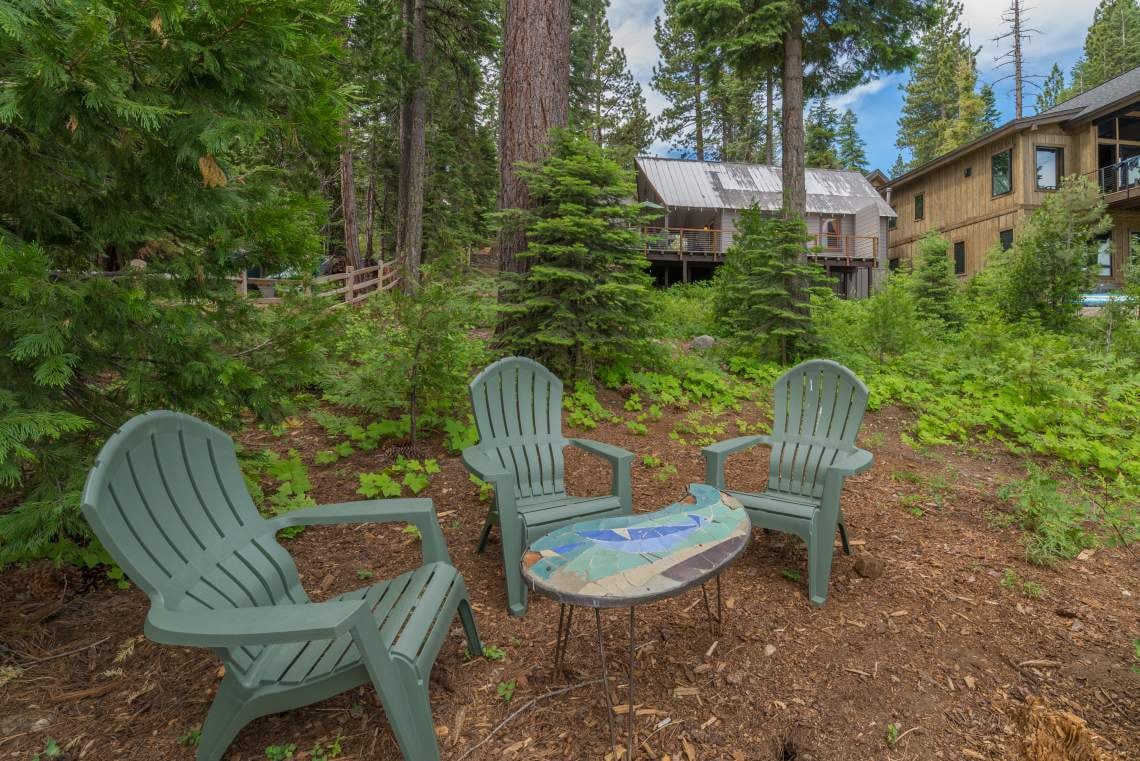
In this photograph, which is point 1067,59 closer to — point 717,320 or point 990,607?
point 717,320

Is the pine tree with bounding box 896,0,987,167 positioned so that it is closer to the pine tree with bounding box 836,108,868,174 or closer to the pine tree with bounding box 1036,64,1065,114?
the pine tree with bounding box 836,108,868,174

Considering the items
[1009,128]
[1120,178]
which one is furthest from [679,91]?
[1120,178]

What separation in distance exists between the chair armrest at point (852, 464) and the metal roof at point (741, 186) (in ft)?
54.2

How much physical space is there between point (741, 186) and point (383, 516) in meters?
19.8

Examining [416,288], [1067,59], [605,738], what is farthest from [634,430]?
[1067,59]

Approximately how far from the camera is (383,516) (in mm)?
1921

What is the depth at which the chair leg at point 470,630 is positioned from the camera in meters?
2.01

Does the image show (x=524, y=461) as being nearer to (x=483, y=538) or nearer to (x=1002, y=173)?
(x=483, y=538)

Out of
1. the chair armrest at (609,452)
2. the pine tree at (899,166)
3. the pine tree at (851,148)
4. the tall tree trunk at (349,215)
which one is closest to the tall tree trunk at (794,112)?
the chair armrest at (609,452)

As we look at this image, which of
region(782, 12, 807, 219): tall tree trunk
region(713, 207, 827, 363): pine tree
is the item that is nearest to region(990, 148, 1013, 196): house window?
region(782, 12, 807, 219): tall tree trunk

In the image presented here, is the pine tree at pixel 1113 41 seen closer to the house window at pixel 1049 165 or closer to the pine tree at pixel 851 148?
the pine tree at pixel 851 148

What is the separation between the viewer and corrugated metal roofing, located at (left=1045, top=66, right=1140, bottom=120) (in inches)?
554

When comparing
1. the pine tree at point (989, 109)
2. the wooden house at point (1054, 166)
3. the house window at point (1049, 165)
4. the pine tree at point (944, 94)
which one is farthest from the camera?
the pine tree at point (989, 109)

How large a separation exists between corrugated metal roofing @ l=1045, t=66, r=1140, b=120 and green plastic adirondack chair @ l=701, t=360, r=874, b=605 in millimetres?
17273
